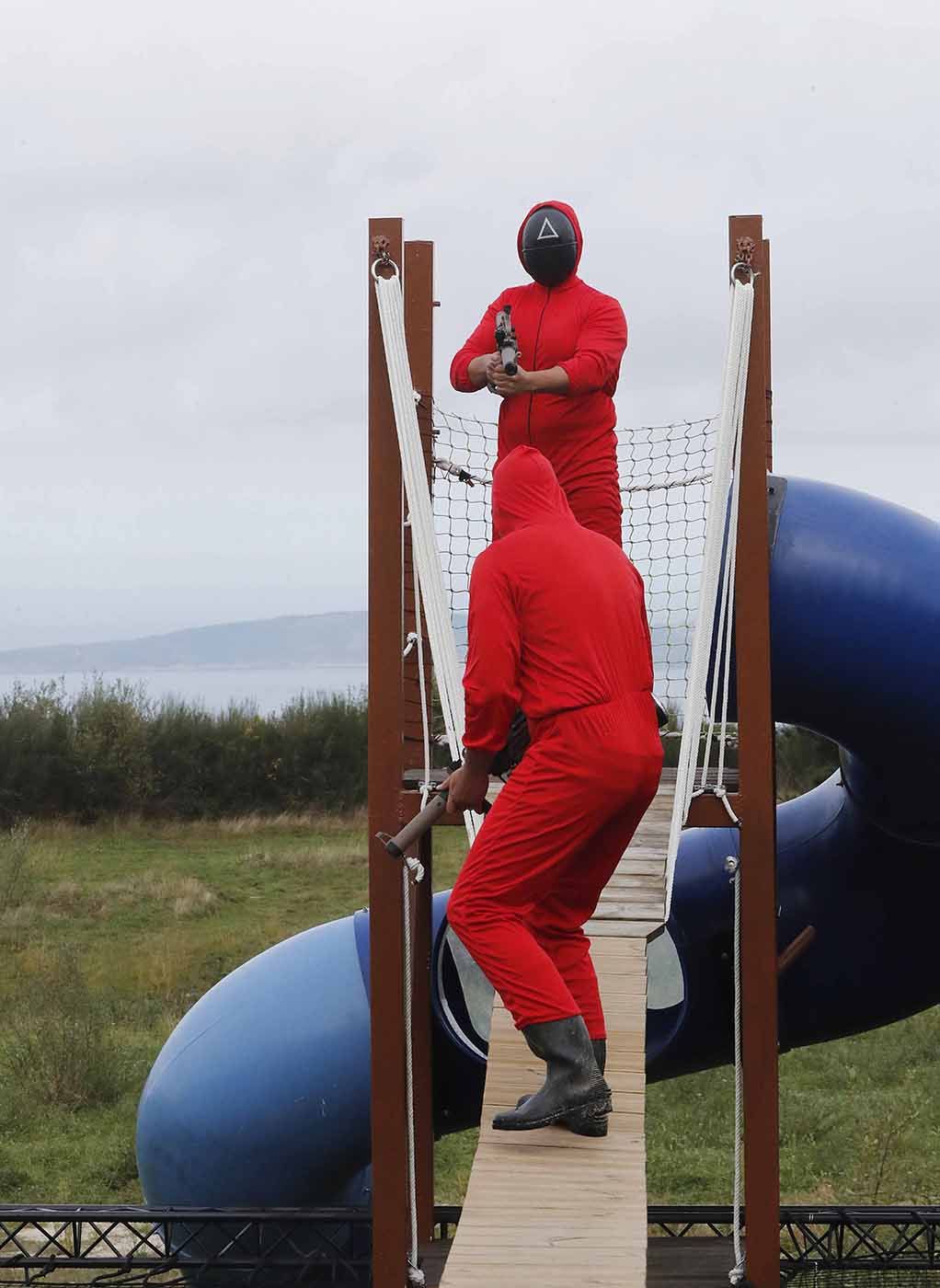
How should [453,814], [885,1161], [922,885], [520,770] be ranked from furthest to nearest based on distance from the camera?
1. [885,1161]
2. [922,885]
3. [453,814]
4. [520,770]

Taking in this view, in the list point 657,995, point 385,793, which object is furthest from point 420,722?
point 657,995

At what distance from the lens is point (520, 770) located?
3307mm

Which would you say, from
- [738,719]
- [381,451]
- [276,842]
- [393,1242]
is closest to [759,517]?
[738,719]

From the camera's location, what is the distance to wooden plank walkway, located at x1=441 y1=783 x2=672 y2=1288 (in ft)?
9.54

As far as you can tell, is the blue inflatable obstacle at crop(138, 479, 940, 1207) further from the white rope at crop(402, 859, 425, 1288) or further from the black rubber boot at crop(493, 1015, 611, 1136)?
the black rubber boot at crop(493, 1015, 611, 1136)

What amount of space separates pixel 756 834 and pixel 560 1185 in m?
1.26

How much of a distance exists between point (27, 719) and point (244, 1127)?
16410 mm

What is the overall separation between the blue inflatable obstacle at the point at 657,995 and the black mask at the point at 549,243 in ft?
3.00

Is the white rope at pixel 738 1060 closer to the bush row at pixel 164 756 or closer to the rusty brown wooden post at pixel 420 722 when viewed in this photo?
the rusty brown wooden post at pixel 420 722

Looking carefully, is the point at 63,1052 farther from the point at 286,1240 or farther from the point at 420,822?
the point at 420,822

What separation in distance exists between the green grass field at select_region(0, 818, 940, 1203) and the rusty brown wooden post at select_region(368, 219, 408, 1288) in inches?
116

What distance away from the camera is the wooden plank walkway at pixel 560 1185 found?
291 cm

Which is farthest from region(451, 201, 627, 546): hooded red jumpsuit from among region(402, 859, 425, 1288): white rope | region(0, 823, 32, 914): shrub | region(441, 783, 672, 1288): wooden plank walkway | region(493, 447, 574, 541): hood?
region(0, 823, 32, 914): shrub

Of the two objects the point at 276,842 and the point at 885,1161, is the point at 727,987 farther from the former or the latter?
the point at 276,842
